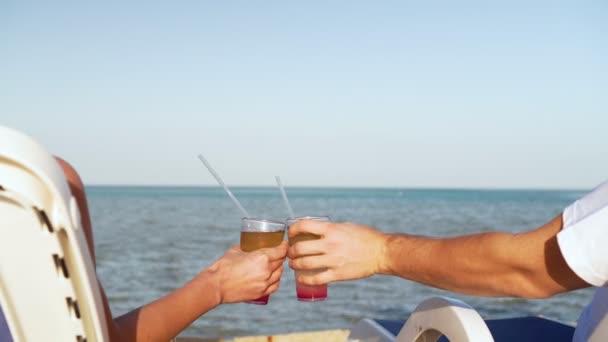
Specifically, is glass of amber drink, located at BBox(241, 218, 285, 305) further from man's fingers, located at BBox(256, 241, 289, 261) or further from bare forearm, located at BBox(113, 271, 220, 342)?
bare forearm, located at BBox(113, 271, 220, 342)

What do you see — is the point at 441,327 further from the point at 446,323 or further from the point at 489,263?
the point at 489,263

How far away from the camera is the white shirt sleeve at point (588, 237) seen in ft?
4.88

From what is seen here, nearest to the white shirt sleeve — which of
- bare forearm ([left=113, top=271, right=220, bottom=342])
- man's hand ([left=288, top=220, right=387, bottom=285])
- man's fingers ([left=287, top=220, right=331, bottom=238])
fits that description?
man's hand ([left=288, top=220, right=387, bottom=285])

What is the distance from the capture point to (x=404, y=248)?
2.19 metres

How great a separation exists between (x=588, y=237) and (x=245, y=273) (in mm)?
1086

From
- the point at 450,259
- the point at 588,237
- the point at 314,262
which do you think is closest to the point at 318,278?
the point at 314,262

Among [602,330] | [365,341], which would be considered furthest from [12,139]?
[365,341]

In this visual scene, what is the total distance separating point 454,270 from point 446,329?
0.66 feet

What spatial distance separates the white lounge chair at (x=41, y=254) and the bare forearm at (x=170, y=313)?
0.40 metres

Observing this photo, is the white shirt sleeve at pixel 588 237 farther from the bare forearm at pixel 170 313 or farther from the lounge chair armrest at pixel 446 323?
the bare forearm at pixel 170 313

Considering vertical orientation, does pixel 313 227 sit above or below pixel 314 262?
above

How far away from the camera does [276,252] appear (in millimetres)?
2309

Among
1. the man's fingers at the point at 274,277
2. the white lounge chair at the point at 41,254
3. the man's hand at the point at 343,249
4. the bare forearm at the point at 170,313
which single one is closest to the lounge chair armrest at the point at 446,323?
the man's hand at the point at 343,249

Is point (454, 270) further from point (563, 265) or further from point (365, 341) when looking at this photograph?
point (365, 341)
